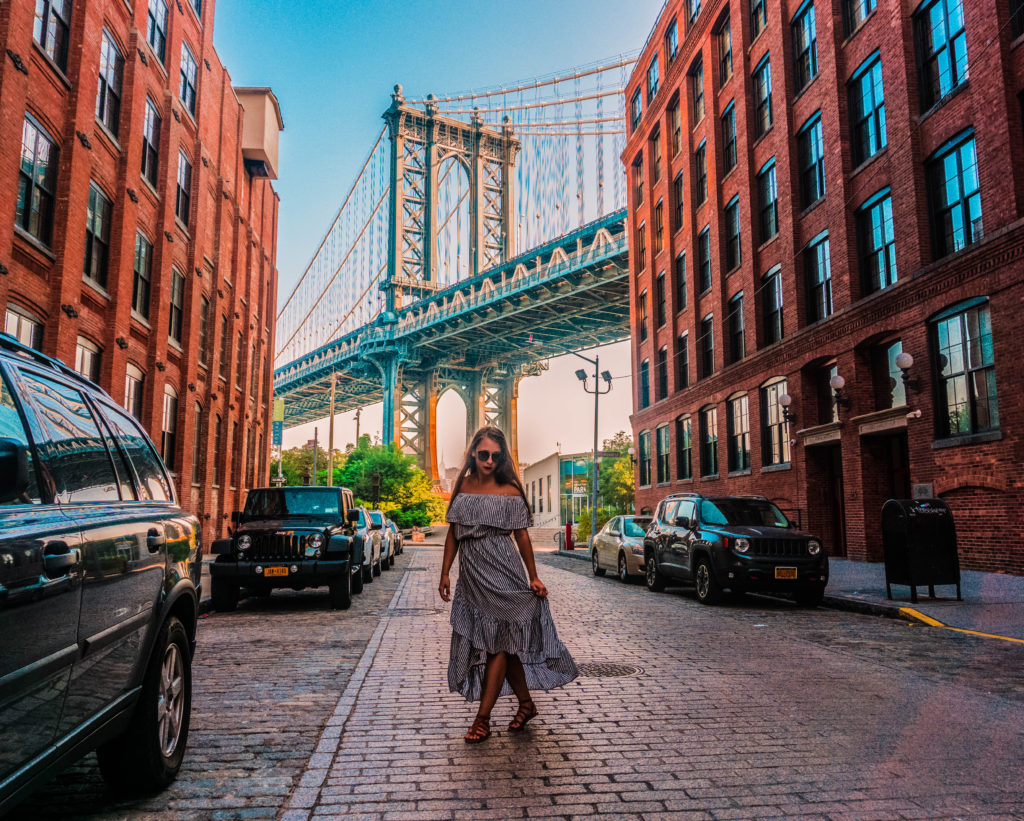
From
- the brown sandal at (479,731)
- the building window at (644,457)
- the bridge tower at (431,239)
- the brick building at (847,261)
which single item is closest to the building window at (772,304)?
Answer: the brick building at (847,261)

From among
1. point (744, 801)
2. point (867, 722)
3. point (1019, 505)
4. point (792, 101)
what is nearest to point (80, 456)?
point (744, 801)

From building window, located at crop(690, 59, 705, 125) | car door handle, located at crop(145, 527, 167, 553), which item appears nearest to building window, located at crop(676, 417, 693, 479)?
building window, located at crop(690, 59, 705, 125)

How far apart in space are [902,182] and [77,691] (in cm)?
1947

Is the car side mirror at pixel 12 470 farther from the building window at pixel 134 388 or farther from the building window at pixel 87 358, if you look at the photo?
the building window at pixel 134 388

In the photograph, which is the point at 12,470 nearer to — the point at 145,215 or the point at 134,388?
the point at 134,388

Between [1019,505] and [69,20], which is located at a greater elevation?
[69,20]

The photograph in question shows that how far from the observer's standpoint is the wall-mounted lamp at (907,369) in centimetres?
1688

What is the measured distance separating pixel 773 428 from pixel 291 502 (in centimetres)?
1652

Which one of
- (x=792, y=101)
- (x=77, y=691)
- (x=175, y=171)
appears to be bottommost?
(x=77, y=691)

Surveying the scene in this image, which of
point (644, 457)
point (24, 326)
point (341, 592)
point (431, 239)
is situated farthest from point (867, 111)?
point (431, 239)

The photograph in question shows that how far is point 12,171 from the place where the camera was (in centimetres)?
1436

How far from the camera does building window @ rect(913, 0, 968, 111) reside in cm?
1742

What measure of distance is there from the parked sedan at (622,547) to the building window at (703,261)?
1572 centimetres

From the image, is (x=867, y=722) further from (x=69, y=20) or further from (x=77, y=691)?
(x=69, y=20)
